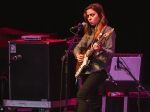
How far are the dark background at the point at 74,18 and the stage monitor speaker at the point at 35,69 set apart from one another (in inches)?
85.4

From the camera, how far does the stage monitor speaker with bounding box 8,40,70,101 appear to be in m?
7.07

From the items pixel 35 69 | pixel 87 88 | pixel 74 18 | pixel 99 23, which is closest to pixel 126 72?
pixel 99 23

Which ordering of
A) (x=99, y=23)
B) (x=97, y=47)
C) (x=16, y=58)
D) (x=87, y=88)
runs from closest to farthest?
1. (x=97, y=47)
2. (x=87, y=88)
3. (x=99, y=23)
4. (x=16, y=58)

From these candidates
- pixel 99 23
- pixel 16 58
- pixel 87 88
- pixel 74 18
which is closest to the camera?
pixel 87 88

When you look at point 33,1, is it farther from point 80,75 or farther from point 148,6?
point 80,75

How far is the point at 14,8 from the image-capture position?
969 centimetres

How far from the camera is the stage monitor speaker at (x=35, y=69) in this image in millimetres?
7070

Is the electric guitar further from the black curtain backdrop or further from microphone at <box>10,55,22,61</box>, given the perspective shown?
the black curtain backdrop

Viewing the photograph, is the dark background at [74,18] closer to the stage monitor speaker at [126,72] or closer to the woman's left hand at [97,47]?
the stage monitor speaker at [126,72]

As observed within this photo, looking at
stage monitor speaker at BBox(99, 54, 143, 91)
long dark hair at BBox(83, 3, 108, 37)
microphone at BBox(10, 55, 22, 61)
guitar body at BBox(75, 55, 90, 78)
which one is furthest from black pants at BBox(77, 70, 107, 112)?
microphone at BBox(10, 55, 22, 61)

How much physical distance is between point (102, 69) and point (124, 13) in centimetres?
299

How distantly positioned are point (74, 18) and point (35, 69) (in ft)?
8.12

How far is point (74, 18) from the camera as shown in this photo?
9.37 metres

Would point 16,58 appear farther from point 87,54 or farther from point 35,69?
point 87,54
